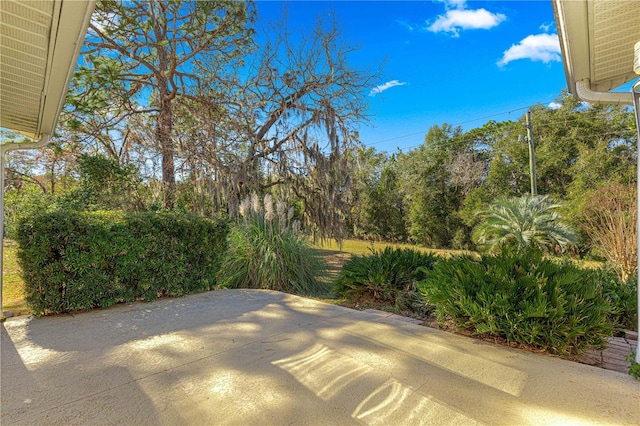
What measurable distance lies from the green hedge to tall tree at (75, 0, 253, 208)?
2967 millimetres

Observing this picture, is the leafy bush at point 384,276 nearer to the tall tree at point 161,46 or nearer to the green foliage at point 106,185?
the green foliage at point 106,185

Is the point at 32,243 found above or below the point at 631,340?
above

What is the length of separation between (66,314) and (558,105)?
17.9m

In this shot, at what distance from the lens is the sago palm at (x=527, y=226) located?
9297 mm

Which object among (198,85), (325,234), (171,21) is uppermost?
(171,21)

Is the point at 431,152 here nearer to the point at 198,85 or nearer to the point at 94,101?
the point at 198,85

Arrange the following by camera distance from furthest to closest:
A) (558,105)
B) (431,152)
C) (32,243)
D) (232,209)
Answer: (431,152) → (558,105) → (232,209) → (32,243)

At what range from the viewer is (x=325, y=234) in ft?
23.6

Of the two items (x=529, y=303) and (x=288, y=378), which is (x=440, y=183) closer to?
(x=529, y=303)

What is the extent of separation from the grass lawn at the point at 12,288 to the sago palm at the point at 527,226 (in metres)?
10.1

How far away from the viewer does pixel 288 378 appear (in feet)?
7.04

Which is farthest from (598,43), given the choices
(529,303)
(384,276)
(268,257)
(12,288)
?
(12,288)

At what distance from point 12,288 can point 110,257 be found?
107 inches

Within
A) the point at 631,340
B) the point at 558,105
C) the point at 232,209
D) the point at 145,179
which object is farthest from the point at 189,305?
the point at 558,105
